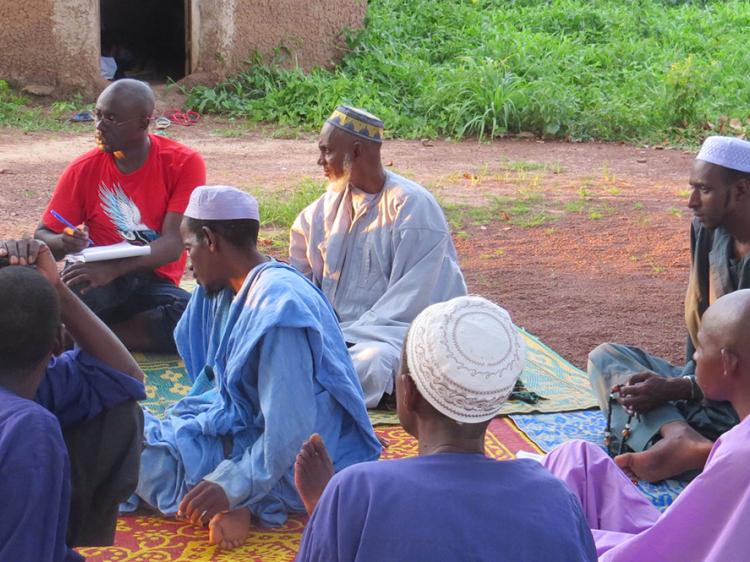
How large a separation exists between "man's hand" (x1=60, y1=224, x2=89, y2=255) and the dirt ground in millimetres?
2625

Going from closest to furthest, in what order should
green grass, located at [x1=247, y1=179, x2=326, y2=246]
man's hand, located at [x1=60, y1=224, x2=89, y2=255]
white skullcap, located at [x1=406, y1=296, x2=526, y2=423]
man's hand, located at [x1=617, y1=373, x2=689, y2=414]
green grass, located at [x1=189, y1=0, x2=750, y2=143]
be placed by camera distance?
1. white skullcap, located at [x1=406, y1=296, x2=526, y2=423]
2. man's hand, located at [x1=617, y1=373, x2=689, y2=414]
3. man's hand, located at [x1=60, y1=224, x2=89, y2=255]
4. green grass, located at [x1=247, y1=179, x2=326, y2=246]
5. green grass, located at [x1=189, y1=0, x2=750, y2=143]

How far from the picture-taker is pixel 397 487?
6.90 ft

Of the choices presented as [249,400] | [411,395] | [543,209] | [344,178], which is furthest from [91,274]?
[543,209]

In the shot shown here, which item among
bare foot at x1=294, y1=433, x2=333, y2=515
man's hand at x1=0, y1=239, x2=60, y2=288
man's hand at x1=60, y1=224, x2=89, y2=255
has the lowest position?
man's hand at x1=60, y1=224, x2=89, y2=255

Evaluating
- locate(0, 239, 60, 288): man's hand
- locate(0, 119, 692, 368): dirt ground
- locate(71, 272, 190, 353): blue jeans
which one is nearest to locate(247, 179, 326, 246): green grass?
locate(0, 119, 692, 368): dirt ground

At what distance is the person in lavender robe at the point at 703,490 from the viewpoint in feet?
8.46

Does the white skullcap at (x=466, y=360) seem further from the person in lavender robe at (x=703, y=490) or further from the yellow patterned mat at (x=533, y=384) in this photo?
the yellow patterned mat at (x=533, y=384)

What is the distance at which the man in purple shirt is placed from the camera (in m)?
2.36

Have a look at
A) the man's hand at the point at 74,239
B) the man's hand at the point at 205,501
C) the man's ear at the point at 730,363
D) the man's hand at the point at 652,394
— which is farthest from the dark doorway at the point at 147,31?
the man's ear at the point at 730,363

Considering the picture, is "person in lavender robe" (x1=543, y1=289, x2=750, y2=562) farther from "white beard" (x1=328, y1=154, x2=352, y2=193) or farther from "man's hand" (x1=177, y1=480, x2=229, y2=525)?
"white beard" (x1=328, y1=154, x2=352, y2=193)

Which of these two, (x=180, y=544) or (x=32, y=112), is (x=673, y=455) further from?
(x=32, y=112)

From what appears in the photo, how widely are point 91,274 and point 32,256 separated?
2.49 meters

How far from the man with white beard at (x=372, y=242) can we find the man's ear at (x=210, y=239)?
53.7 inches

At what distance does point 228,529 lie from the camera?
3779 millimetres
